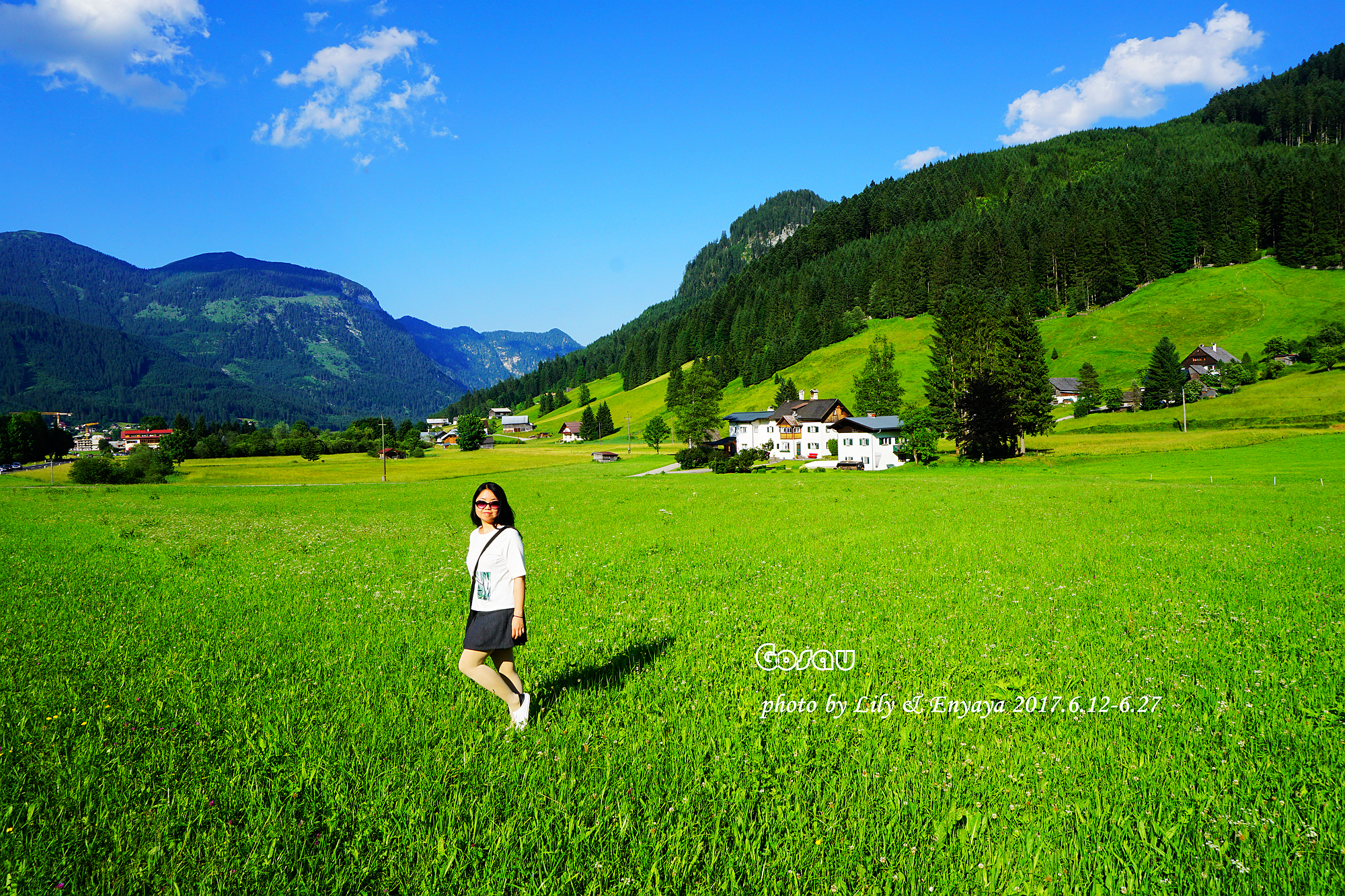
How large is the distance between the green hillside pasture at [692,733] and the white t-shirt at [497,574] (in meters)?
1.23

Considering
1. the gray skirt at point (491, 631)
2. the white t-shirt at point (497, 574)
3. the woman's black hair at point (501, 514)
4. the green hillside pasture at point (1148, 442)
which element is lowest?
the green hillside pasture at point (1148, 442)

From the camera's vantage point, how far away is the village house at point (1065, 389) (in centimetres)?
12521

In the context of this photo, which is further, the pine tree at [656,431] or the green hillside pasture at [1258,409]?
the pine tree at [656,431]

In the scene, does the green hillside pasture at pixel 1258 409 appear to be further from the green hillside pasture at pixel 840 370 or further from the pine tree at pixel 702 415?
the pine tree at pixel 702 415

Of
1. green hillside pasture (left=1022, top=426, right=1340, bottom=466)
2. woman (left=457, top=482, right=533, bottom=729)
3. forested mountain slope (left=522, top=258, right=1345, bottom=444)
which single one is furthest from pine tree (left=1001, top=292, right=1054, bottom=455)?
woman (left=457, top=482, right=533, bottom=729)

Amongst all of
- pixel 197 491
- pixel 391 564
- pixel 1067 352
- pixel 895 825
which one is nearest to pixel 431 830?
pixel 895 825

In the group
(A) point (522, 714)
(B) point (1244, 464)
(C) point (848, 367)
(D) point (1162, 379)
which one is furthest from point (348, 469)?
(D) point (1162, 379)

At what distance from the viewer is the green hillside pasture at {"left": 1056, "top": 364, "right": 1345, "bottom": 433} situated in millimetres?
77750

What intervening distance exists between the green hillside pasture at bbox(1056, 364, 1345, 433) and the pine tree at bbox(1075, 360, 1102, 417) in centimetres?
648

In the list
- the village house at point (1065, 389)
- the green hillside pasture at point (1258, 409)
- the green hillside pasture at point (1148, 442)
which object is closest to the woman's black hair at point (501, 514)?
the green hillside pasture at point (1148, 442)

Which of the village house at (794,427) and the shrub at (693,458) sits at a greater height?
the village house at (794,427)

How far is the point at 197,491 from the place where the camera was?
176 ft

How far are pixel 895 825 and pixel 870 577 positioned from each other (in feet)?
29.5

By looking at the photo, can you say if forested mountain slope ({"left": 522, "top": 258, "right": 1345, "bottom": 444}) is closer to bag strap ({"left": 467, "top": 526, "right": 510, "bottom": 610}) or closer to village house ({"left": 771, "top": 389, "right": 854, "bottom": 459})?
village house ({"left": 771, "top": 389, "right": 854, "bottom": 459})
